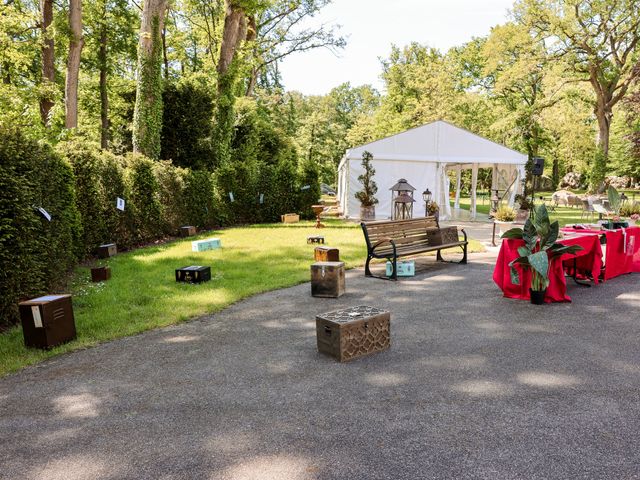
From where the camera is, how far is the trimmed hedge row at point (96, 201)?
211 inches

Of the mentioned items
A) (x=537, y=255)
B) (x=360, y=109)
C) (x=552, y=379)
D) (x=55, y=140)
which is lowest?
(x=552, y=379)

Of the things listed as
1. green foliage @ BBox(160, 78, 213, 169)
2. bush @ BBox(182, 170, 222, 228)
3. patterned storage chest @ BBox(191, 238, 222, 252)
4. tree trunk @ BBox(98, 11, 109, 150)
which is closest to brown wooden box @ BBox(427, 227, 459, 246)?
patterned storage chest @ BBox(191, 238, 222, 252)

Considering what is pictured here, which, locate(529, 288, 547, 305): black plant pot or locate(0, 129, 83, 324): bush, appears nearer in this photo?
locate(0, 129, 83, 324): bush

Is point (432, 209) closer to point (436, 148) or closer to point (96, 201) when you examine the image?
point (436, 148)

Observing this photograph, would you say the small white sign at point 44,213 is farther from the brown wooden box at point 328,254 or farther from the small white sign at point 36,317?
the brown wooden box at point 328,254

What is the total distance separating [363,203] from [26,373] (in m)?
15.0

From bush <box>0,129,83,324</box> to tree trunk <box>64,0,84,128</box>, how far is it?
1164 cm

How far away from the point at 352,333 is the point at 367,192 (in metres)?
14.5

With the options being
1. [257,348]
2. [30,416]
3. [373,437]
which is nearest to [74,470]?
[30,416]

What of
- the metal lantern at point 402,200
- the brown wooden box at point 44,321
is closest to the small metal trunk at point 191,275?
the brown wooden box at point 44,321

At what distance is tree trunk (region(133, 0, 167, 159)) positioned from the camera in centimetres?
1576

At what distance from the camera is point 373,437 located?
2955mm

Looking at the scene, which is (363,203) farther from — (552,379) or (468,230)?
(552,379)

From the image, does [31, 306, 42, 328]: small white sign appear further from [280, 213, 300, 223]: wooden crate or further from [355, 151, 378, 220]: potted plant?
[355, 151, 378, 220]: potted plant
